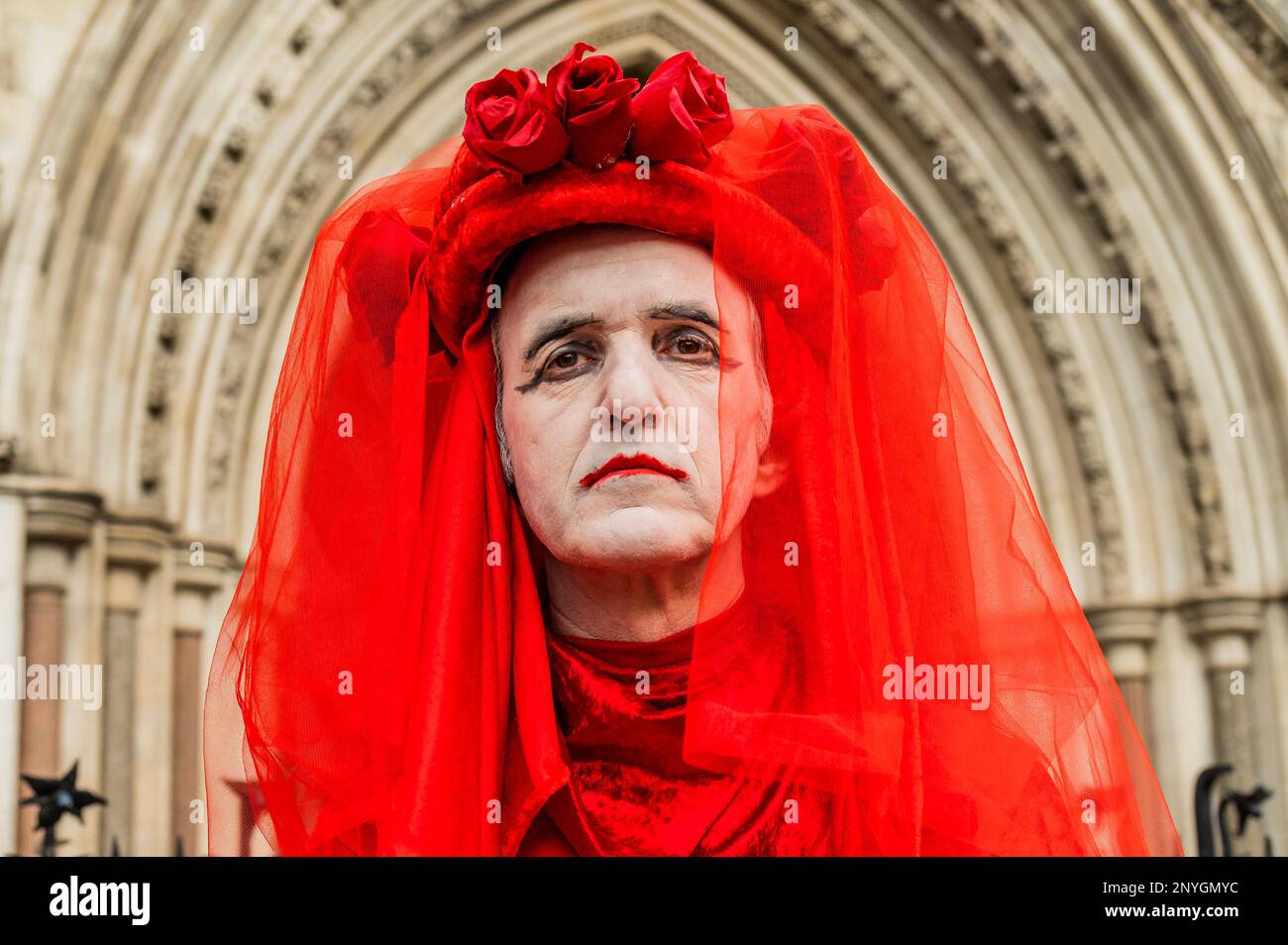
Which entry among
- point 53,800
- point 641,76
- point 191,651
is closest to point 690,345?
point 53,800

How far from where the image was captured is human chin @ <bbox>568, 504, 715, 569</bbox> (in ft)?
3.67

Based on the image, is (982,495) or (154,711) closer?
(982,495)

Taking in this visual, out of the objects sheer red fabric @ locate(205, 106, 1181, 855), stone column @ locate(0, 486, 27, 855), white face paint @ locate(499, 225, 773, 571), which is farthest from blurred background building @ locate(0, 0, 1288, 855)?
white face paint @ locate(499, 225, 773, 571)

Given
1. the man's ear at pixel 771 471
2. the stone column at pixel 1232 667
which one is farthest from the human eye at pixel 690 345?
the stone column at pixel 1232 667

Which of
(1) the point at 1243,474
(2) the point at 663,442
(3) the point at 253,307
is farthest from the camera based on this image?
(1) the point at 1243,474

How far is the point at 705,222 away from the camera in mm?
1191

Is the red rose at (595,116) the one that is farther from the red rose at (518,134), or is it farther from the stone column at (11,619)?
→ the stone column at (11,619)

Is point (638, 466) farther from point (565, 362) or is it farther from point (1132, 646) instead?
point (1132, 646)

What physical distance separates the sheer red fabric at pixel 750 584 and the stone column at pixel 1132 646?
14.1 feet
